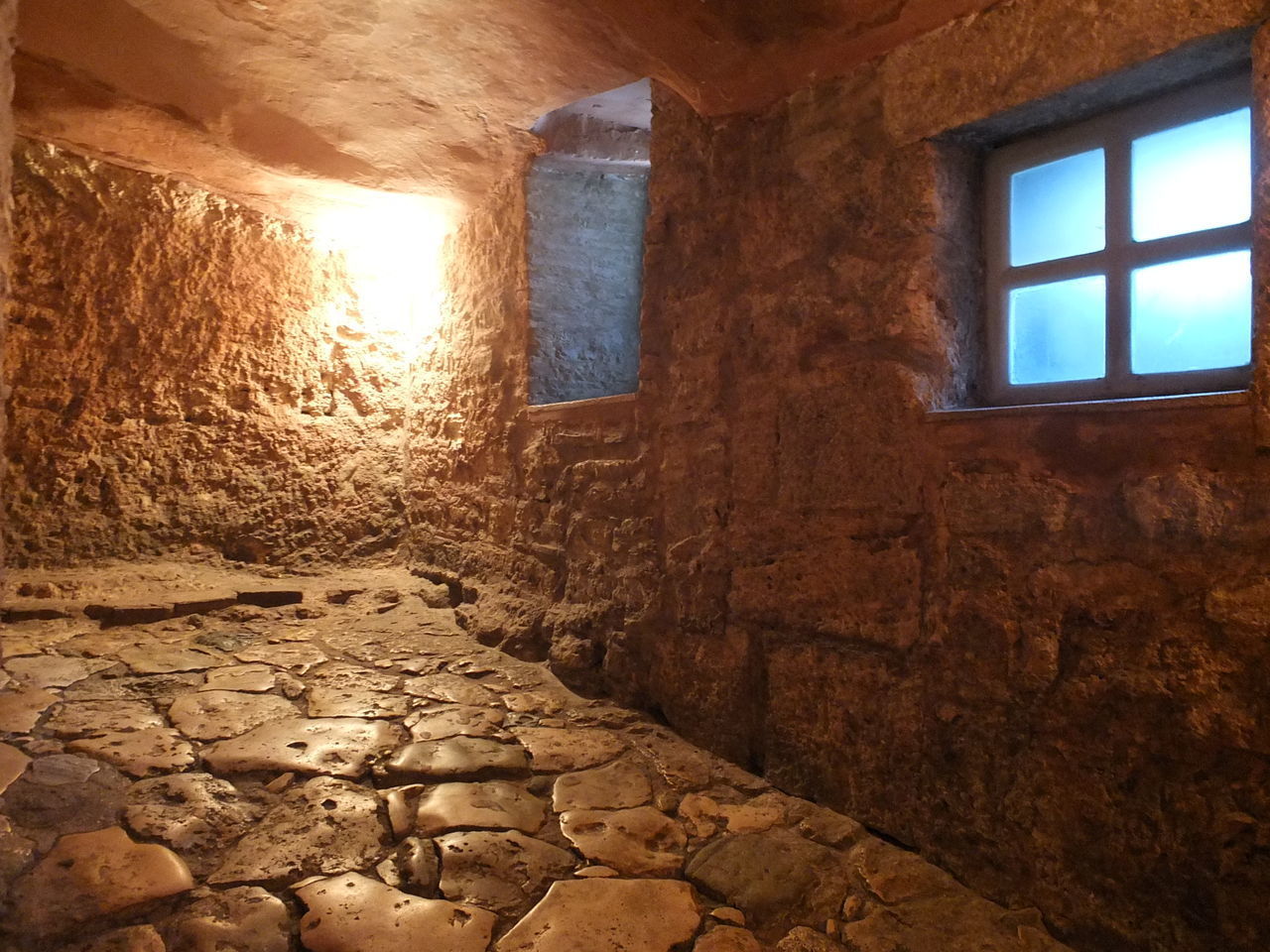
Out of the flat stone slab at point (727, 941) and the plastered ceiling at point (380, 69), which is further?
the plastered ceiling at point (380, 69)

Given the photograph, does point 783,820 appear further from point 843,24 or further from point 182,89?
point 182,89

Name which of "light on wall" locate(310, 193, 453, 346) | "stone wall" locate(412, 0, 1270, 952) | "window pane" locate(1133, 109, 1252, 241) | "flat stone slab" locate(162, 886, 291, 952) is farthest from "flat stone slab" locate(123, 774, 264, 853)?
"light on wall" locate(310, 193, 453, 346)

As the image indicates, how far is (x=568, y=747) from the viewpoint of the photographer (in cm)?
237

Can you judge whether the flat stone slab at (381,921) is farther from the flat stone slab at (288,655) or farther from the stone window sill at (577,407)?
the stone window sill at (577,407)

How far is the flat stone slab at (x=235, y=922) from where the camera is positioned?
55.1 inches

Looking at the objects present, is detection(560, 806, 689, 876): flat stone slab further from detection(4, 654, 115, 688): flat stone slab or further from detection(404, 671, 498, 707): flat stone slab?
detection(4, 654, 115, 688): flat stone slab

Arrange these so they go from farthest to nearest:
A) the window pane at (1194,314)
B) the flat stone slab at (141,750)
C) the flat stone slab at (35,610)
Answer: the flat stone slab at (35,610)
the flat stone slab at (141,750)
the window pane at (1194,314)

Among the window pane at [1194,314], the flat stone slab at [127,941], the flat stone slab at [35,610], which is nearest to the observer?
the flat stone slab at [127,941]

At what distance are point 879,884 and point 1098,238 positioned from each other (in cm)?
140

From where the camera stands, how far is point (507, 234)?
11.5ft

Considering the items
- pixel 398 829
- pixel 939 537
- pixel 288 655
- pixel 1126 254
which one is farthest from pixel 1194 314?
pixel 288 655

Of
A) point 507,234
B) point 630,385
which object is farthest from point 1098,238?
point 507,234

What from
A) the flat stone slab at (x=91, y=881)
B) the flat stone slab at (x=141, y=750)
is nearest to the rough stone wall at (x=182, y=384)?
the flat stone slab at (x=141, y=750)

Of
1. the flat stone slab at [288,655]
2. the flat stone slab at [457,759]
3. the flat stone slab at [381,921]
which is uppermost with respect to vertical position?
the flat stone slab at [288,655]
